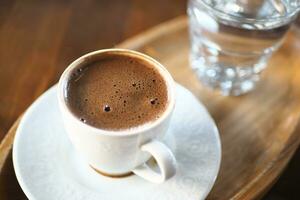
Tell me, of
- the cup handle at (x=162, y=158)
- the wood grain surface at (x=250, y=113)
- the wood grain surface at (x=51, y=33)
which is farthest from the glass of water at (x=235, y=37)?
the cup handle at (x=162, y=158)

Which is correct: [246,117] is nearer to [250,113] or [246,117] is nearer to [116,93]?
[250,113]

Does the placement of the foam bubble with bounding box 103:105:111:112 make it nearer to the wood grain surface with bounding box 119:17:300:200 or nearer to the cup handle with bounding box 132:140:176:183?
A: the cup handle with bounding box 132:140:176:183

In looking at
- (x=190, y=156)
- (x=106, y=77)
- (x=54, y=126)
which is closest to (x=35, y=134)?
(x=54, y=126)

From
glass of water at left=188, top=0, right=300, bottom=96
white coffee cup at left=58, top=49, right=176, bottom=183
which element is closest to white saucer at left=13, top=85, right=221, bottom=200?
white coffee cup at left=58, top=49, right=176, bottom=183

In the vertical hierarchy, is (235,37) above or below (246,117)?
above

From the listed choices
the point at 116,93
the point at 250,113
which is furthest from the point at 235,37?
the point at 116,93

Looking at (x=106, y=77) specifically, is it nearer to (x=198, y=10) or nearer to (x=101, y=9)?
(x=198, y=10)
